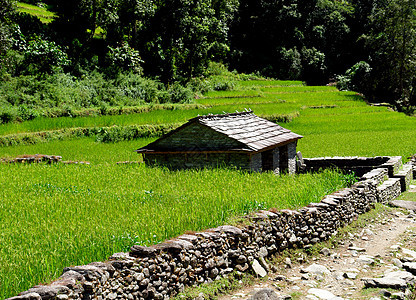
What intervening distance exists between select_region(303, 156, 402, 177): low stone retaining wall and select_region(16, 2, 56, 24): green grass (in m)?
33.8

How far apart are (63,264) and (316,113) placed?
33.2m

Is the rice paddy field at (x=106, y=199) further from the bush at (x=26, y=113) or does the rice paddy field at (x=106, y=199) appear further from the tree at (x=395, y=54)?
the tree at (x=395, y=54)

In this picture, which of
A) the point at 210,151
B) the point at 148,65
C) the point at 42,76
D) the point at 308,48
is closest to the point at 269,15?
the point at 308,48

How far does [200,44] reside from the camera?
46438 millimetres

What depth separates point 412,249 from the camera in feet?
31.2

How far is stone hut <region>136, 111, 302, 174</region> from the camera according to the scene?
14.5m

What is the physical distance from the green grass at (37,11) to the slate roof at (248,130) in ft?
108

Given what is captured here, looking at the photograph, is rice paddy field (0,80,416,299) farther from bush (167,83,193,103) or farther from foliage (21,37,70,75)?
bush (167,83,193,103)

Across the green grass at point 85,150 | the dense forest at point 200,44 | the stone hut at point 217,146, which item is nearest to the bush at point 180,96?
the dense forest at point 200,44

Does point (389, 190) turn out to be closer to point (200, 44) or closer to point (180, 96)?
point (180, 96)

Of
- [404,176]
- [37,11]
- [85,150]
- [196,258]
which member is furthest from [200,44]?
[196,258]

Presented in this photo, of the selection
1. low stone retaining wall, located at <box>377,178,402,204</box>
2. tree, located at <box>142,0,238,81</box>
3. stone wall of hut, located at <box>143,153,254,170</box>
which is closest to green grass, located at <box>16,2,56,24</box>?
tree, located at <box>142,0,238,81</box>

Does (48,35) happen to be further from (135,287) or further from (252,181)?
(135,287)

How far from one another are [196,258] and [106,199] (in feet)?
11.9
